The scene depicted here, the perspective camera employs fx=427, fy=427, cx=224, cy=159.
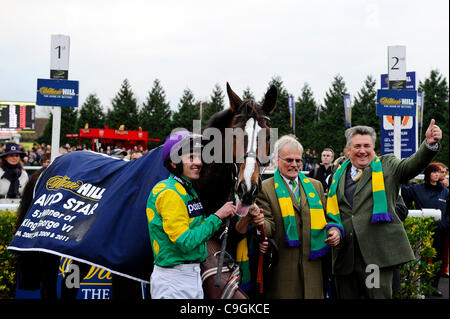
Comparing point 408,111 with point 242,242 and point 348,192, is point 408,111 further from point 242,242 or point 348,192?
point 242,242

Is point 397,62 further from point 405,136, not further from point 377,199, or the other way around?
point 377,199

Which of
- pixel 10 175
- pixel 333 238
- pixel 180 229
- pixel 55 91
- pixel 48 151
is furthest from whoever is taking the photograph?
pixel 48 151

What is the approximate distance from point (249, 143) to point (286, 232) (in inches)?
32.1

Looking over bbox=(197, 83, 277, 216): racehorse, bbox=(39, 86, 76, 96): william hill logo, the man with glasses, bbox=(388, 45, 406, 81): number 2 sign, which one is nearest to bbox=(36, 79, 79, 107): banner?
bbox=(39, 86, 76, 96): william hill logo

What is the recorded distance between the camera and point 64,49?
6543 millimetres

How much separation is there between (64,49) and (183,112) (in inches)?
1362

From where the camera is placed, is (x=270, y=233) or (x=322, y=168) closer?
(x=270, y=233)

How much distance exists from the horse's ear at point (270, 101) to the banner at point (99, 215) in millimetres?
933

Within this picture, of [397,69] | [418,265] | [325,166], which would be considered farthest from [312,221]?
[325,166]

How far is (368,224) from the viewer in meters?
3.36

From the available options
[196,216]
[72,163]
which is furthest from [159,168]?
[72,163]

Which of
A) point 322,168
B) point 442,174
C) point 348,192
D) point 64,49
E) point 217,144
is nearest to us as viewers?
point 217,144

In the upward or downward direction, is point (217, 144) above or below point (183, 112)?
below

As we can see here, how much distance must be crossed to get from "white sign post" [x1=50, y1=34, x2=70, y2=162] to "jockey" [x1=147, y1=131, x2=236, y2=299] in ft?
14.5
